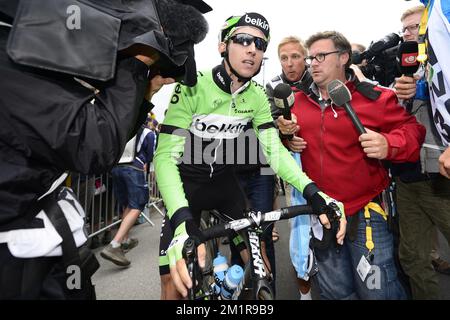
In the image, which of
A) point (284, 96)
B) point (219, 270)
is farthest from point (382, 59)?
point (219, 270)

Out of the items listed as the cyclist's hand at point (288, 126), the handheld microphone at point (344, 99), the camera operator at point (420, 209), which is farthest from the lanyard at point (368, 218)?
the cyclist's hand at point (288, 126)

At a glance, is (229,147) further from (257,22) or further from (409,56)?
(409,56)

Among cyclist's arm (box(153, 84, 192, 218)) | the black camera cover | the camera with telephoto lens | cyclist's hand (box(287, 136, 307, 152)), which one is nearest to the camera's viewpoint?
the black camera cover

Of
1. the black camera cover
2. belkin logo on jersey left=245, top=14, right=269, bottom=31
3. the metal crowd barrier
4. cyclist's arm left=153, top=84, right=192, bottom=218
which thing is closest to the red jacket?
belkin logo on jersey left=245, top=14, right=269, bottom=31

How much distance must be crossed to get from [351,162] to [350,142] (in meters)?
0.16

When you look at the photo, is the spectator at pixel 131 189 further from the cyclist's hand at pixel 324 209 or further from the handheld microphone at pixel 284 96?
the cyclist's hand at pixel 324 209

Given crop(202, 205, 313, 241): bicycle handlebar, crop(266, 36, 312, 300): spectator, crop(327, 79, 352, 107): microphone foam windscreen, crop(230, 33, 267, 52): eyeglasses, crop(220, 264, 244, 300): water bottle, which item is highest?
crop(266, 36, 312, 300): spectator

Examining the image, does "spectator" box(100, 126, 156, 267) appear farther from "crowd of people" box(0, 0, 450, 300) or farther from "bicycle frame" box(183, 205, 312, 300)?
"bicycle frame" box(183, 205, 312, 300)

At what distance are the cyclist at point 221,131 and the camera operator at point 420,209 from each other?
100 cm

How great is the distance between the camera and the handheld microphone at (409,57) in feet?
6.24

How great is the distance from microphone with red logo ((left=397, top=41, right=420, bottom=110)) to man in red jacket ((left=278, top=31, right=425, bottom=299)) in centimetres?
22

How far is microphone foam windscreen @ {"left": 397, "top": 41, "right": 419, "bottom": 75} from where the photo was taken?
1.90 m

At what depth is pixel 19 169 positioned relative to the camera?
0.92 m

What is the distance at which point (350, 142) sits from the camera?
2.19 meters
